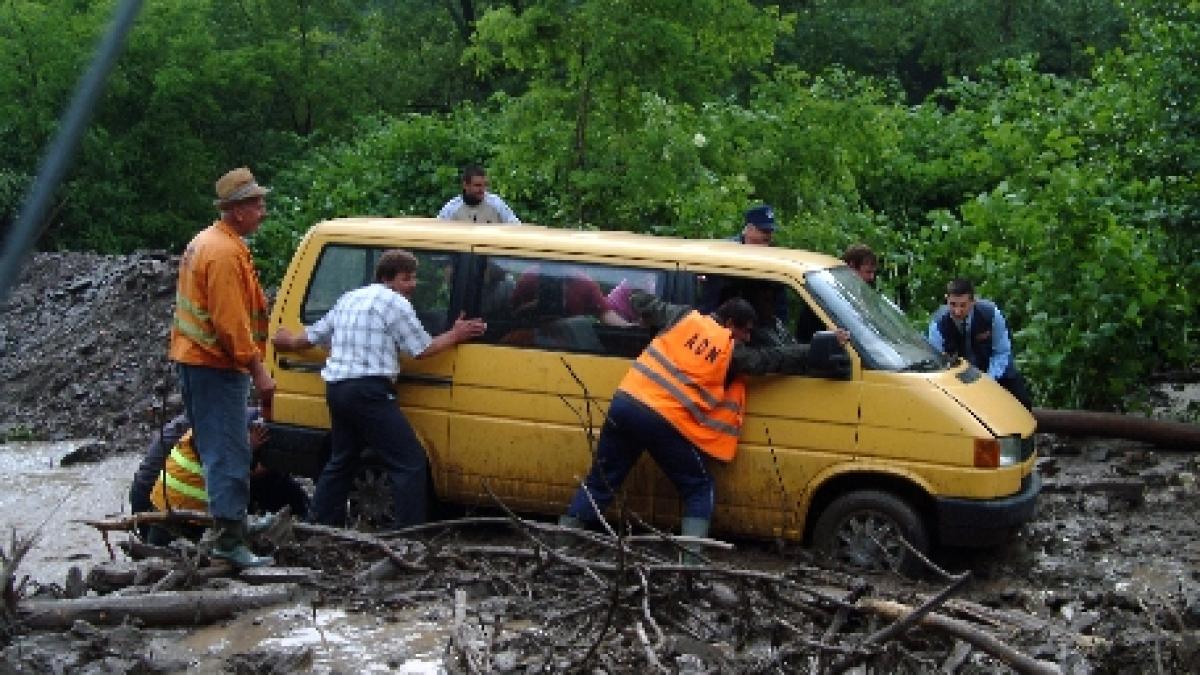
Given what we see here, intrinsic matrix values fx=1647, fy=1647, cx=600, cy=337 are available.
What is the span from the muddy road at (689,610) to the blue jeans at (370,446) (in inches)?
12.0

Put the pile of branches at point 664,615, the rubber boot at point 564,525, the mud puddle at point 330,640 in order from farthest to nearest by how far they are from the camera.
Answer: the rubber boot at point 564,525 < the mud puddle at point 330,640 < the pile of branches at point 664,615

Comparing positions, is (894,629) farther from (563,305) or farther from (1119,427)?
(1119,427)

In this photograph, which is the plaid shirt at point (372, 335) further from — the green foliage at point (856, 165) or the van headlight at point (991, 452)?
the van headlight at point (991, 452)

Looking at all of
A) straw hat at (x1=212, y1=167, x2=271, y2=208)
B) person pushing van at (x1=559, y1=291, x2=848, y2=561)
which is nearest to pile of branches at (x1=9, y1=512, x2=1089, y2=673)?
person pushing van at (x1=559, y1=291, x2=848, y2=561)

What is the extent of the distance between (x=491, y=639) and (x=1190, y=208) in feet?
28.0

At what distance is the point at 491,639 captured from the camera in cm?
673

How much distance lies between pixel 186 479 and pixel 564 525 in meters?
2.03

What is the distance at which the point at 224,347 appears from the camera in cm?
769

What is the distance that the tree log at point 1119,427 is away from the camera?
12.3 meters

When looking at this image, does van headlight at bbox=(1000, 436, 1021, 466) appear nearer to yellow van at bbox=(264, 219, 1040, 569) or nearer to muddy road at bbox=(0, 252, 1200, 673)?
yellow van at bbox=(264, 219, 1040, 569)

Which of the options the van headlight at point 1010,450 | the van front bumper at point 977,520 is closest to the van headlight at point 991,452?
the van headlight at point 1010,450

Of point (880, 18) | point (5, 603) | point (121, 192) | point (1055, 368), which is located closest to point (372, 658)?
point (5, 603)

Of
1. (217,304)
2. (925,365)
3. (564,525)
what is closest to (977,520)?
(925,365)

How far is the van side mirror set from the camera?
8.56 meters
